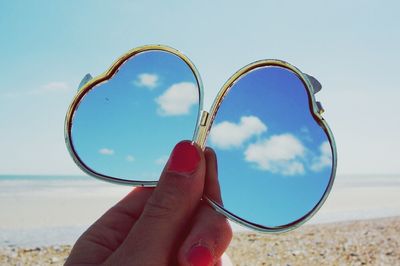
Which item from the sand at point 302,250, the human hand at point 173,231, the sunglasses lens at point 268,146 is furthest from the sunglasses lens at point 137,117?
the sand at point 302,250

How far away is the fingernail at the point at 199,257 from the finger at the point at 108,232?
0.32 meters

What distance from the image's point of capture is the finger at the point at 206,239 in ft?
4.91

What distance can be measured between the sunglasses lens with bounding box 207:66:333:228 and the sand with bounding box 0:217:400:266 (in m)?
3.41

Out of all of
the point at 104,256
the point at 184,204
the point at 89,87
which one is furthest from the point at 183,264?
the point at 89,87

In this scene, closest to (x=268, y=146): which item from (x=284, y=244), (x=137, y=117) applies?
(x=137, y=117)

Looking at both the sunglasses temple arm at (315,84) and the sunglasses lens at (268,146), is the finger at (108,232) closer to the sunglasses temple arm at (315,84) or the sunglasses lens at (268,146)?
the sunglasses lens at (268,146)

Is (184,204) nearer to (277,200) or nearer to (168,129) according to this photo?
(277,200)

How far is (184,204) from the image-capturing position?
1570mm

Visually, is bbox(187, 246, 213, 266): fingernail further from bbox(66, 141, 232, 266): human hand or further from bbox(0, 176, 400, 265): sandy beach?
bbox(0, 176, 400, 265): sandy beach

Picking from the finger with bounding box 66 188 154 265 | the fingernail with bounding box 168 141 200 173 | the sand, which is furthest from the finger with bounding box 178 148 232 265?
the sand

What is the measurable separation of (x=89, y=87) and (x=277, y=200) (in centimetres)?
93

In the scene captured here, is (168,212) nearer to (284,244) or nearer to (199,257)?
(199,257)

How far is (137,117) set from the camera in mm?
2318

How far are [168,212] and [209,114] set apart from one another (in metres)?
0.61
